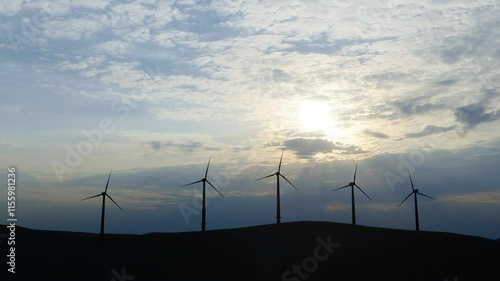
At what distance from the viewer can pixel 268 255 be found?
79.3m

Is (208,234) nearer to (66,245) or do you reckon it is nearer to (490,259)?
(66,245)

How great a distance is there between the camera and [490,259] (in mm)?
74750

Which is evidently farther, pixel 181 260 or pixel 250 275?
pixel 181 260

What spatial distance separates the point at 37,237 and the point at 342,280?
49.8 m

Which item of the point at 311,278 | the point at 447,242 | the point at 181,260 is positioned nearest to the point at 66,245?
the point at 181,260

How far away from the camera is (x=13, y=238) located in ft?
276

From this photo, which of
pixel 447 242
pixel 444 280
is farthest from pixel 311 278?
pixel 447 242

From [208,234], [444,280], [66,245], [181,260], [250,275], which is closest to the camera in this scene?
[444,280]

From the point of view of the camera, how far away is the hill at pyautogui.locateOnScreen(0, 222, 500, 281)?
2867 inches

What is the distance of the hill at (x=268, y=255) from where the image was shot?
72812 millimetres

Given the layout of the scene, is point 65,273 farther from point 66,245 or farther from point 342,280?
point 342,280

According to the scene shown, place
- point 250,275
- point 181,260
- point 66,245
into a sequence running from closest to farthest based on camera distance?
1. point 250,275
2. point 181,260
3. point 66,245

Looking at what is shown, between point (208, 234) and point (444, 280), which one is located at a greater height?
point (208, 234)

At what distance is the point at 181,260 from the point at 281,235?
55.2 ft
